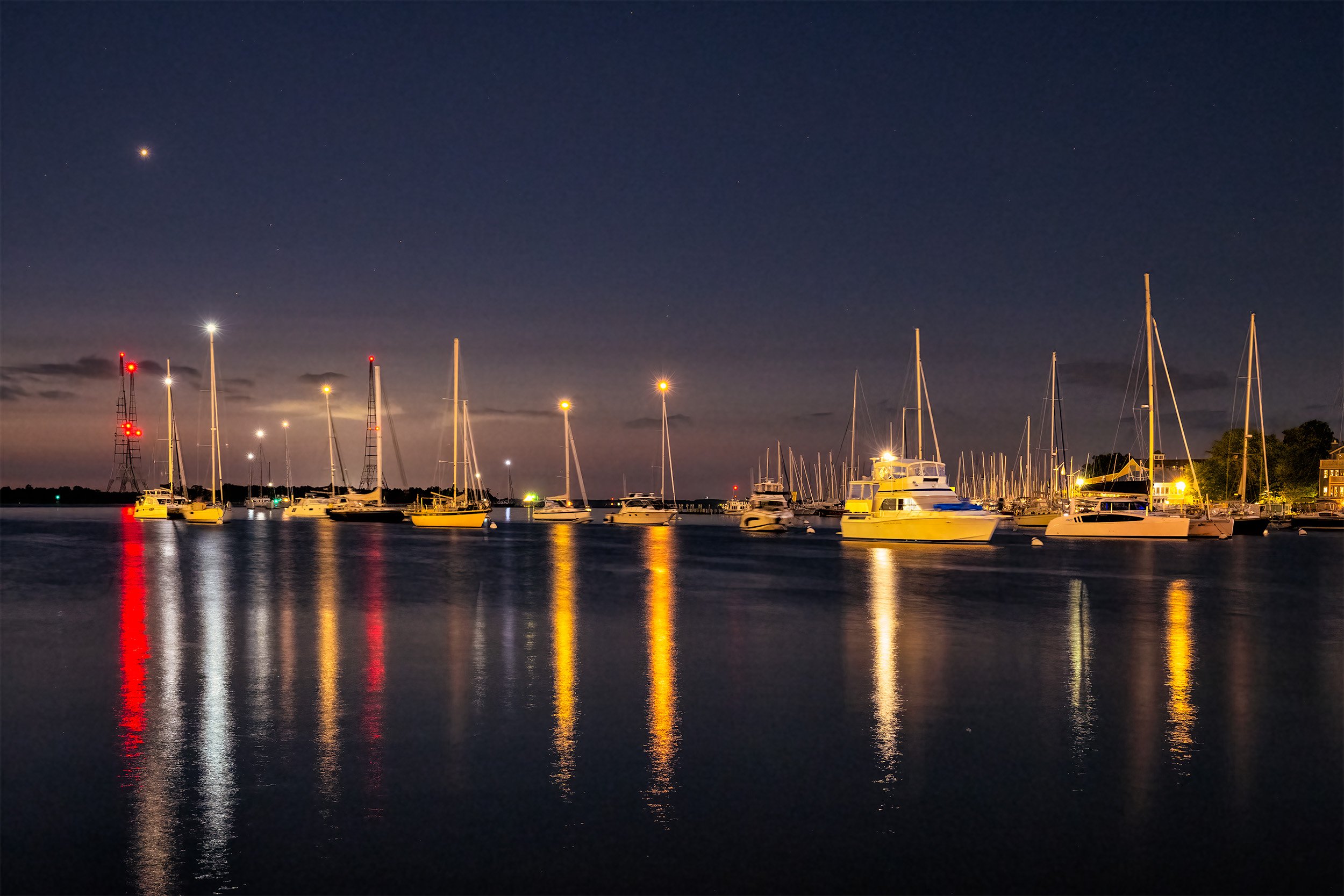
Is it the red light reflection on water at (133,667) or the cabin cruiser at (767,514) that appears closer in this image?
the red light reflection on water at (133,667)

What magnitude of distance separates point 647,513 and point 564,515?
1276 centimetres

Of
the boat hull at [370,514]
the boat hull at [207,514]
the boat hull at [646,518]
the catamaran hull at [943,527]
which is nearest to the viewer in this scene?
the catamaran hull at [943,527]

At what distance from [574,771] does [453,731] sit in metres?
2.88

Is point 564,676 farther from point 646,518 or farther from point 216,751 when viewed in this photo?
point 646,518

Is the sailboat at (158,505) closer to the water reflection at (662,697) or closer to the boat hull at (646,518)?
the boat hull at (646,518)

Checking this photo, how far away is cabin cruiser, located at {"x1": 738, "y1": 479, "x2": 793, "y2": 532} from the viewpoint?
102 m

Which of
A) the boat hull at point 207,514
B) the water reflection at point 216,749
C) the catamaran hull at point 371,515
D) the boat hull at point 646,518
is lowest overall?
the boat hull at point 646,518

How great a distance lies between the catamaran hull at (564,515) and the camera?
134125 millimetres

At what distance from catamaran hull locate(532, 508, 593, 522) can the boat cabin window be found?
3923 centimetres

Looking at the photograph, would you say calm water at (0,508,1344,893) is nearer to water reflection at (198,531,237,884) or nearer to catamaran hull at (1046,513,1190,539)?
water reflection at (198,531,237,884)

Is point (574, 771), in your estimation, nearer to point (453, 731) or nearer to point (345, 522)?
point (453, 731)

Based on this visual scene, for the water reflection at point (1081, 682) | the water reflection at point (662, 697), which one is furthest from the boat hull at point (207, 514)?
the water reflection at point (1081, 682)

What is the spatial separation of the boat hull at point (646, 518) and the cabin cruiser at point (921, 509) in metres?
59.9

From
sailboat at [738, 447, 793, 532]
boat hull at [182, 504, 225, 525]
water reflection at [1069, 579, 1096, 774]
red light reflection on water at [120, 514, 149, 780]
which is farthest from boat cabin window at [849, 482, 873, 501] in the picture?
boat hull at [182, 504, 225, 525]
